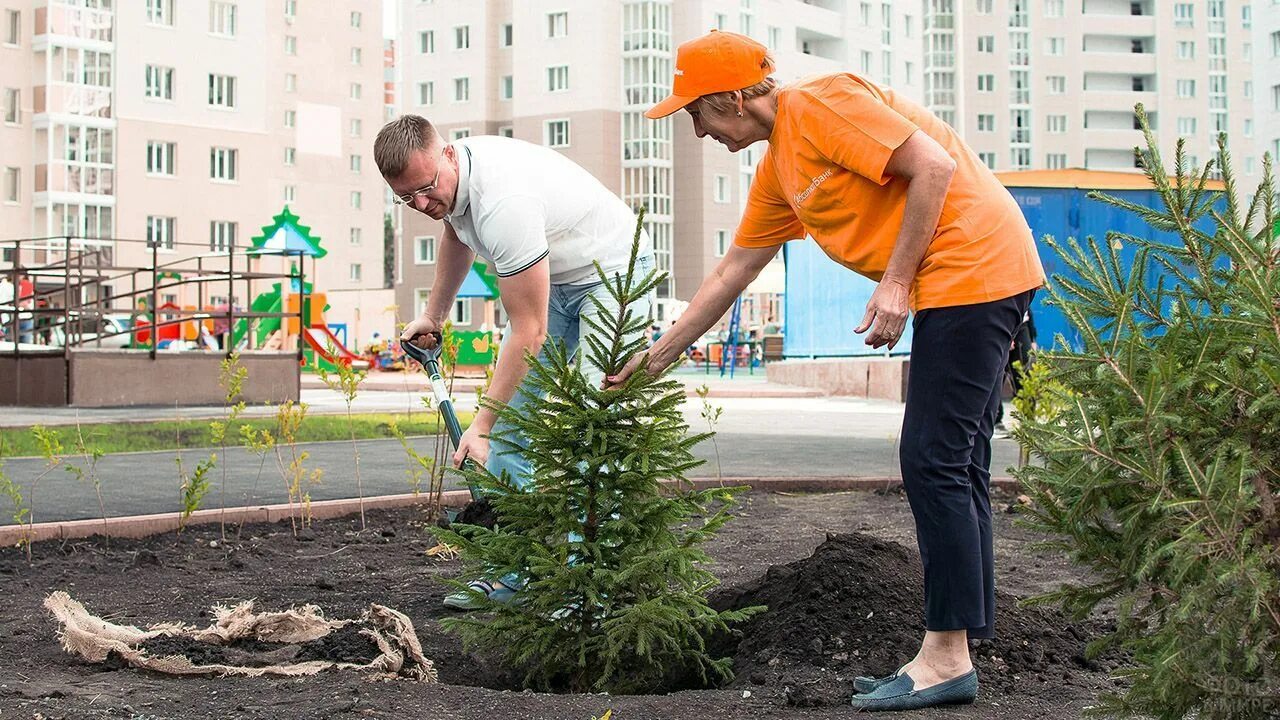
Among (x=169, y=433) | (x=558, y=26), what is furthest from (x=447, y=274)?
(x=558, y=26)

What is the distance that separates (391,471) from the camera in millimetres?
9953

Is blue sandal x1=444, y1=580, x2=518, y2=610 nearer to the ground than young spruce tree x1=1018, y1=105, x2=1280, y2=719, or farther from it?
nearer to the ground

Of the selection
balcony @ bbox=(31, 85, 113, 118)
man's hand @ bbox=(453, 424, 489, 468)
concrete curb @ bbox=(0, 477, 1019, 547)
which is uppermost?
balcony @ bbox=(31, 85, 113, 118)

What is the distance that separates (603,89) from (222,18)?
75.3 ft

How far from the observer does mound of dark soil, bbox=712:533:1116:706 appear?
3789mm

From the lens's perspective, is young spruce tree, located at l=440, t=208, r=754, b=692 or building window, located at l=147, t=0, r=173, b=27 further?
building window, located at l=147, t=0, r=173, b=27

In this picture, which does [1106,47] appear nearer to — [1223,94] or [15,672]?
[1223,94]

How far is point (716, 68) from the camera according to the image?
3.58m

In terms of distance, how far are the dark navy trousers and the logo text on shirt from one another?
1.35ft

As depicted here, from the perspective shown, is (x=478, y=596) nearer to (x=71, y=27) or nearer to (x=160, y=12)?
(x=71, y=27)

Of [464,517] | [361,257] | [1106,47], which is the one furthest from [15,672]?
[1106,47]

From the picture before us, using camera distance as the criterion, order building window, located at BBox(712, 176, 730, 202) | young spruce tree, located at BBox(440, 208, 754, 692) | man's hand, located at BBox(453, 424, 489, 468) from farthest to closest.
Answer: building window, located at BBox(712, 176, 730, 202), man's hand, located at BBox(453, 424, 489, 468), young spruce tree, located at BBox(440, 208, 754, 692)

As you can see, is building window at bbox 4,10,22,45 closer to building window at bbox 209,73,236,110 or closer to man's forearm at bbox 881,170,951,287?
building window at bbox 209,73,236,110

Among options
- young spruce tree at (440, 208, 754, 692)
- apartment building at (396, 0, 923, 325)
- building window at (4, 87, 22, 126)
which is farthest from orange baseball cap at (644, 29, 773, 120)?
apartment building at (396, 0, 923, 325)
